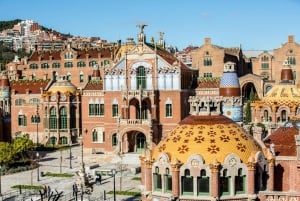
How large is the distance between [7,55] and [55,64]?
69969 millimetres

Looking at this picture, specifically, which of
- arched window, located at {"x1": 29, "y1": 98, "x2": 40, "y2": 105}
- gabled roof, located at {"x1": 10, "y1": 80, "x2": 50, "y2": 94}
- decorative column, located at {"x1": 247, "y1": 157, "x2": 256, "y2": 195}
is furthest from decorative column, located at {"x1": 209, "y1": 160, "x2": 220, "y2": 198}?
gabled roof, located at {"x1": 10, "y1": 80, "x2": 50, "y2": 94}

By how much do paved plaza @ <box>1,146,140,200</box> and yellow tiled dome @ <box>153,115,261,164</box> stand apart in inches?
441

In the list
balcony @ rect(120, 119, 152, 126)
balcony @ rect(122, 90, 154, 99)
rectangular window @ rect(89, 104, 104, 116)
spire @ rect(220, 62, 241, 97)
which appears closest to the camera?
spire @ rect(220, 62, 241, 97)

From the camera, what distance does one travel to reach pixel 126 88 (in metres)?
55.4

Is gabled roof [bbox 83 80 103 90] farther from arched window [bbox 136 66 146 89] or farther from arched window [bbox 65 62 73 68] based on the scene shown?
arched window [bbox 65 62 73 68]

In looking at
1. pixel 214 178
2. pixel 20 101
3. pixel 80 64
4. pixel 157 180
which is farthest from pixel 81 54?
pixel 214 178

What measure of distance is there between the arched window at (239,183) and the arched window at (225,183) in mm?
328

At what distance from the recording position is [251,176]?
2380 cm

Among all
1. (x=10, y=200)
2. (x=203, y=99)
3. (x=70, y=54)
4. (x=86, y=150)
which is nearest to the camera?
(x=203, y=99)

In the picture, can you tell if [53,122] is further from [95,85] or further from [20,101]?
[95,85]

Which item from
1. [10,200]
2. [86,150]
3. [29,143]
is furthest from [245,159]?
[86,150]

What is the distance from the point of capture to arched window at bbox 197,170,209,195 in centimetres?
2344

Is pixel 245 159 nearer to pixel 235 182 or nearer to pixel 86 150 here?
pixel 235 182

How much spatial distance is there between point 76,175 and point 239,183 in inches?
851
